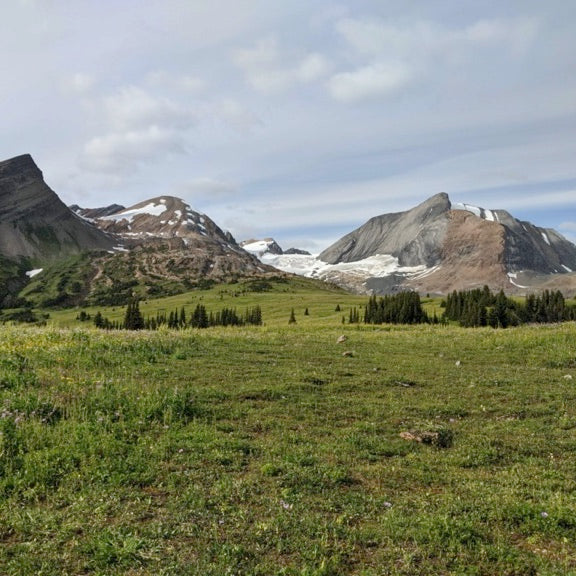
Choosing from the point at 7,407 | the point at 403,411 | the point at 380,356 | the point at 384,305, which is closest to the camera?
the point at 7,407

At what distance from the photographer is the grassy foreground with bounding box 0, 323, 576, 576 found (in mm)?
7723

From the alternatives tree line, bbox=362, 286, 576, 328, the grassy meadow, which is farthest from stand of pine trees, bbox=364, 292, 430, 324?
the grassy meadow

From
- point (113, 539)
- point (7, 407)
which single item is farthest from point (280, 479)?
point (7, 407)

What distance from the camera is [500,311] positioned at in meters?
118

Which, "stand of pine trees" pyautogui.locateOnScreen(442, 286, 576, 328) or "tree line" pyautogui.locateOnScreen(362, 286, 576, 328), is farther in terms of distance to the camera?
"tree line" pyautogui.locateOnScreen(362, 286, 576, 328)

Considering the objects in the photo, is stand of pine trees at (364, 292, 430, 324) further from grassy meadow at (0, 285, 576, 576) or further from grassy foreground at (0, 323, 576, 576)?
grassy foreground at (0, 323, 576, 576)

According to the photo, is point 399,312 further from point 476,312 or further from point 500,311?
point 500,311

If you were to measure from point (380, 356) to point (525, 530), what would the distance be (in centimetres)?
1816

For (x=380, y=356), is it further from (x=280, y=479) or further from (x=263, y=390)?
(x=280, y=479)

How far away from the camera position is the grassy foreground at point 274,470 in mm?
7723

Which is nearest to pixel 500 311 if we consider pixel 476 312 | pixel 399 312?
pixel 476 312

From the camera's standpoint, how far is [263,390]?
17.1m

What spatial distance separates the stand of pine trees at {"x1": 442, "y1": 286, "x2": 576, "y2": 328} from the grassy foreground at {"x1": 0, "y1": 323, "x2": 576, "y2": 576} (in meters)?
103

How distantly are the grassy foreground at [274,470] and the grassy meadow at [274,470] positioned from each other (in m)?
0.04
